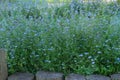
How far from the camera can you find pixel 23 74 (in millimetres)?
2320

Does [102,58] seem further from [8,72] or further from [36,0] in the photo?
[36,0]

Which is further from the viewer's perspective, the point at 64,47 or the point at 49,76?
the point at 64,47

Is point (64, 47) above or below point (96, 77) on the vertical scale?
above

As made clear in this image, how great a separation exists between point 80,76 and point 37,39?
62 centimetres

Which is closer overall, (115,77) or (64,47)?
(115,77)

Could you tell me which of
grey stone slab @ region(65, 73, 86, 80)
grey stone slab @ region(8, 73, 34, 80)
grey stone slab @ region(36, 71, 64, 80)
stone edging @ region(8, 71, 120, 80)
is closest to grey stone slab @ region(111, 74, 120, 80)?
stone edging @ region(8, 71, 120, 80)

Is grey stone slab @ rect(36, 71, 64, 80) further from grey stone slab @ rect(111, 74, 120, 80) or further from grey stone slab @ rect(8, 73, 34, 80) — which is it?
grey stone slab @ rect(111, 74, 120, 80)

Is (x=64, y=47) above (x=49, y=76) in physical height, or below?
above

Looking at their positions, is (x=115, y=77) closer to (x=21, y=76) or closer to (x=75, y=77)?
(x=75, y=77)

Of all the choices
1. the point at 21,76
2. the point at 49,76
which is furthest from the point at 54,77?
the point at 21,76

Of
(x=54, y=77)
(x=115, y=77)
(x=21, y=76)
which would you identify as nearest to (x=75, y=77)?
(x=54, y=77)

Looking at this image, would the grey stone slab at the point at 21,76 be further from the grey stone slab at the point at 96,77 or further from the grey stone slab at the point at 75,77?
the grey stone slab at the point at 96,77

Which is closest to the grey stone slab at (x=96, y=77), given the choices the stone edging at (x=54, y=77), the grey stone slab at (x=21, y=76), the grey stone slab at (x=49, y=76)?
the stone edging at (x=54, y=77)

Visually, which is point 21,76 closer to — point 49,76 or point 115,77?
point 49,76
